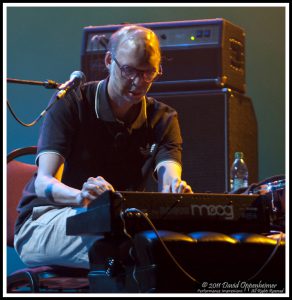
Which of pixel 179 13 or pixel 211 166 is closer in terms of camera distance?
pixel 211 166

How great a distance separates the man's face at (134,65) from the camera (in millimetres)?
Result: 2299

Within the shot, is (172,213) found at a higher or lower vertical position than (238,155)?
lower

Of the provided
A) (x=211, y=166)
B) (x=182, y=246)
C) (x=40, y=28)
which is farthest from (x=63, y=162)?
(x=40, y=28)

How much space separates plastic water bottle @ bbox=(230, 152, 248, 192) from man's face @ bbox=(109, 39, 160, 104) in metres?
0.98

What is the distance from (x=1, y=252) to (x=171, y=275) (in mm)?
705

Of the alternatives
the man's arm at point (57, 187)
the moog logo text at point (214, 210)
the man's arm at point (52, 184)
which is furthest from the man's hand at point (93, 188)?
the moog logo text at point (214, 210)

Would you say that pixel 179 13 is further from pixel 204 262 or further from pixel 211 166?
pixel 204 262

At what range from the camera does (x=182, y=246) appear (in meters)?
1.62

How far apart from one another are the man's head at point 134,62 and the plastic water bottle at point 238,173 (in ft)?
3.20

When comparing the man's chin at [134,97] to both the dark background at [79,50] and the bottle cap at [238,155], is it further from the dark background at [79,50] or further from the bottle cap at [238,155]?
the dark background at [79,50]

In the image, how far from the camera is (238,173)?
330 cm

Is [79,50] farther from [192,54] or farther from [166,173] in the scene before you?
[166,173]

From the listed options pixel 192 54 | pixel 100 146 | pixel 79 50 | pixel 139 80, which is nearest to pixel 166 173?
pixel 100 146

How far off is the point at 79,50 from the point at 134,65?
194cm
